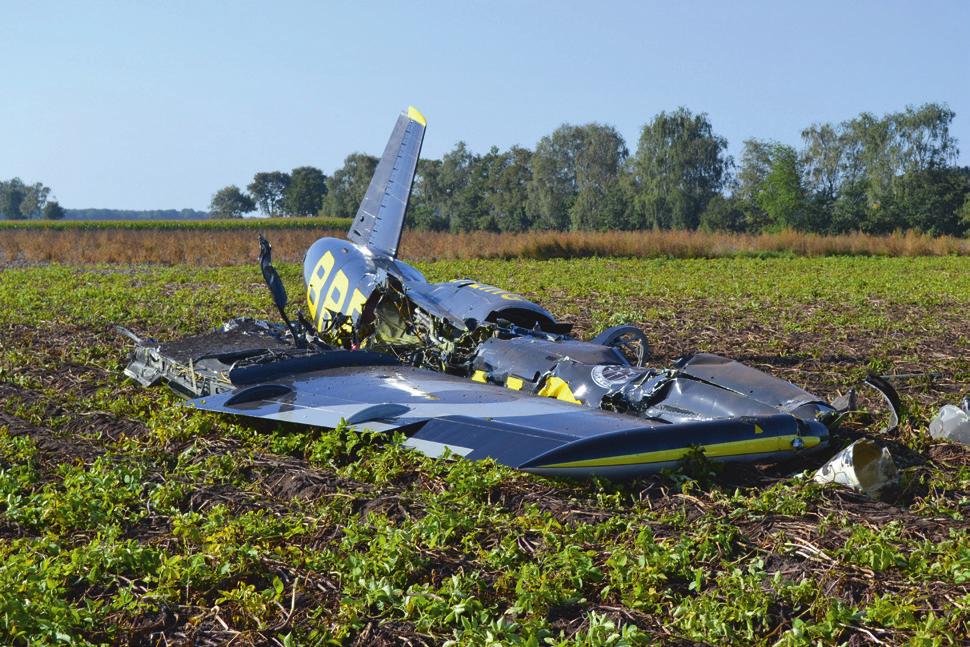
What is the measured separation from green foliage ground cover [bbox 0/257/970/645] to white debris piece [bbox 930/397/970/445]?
0.17 m

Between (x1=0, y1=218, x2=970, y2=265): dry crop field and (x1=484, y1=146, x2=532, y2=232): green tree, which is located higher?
(x1=484, y1=146, x2=532, y2=232): green tree

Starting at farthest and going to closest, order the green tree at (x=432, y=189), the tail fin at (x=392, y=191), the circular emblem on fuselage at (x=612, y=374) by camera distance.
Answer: the green tree at (x=432, y=189), the tail fin at (x=392, y=191), the circular emblem on fuselage at (x=612, y=374)

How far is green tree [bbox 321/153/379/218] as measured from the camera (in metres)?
106

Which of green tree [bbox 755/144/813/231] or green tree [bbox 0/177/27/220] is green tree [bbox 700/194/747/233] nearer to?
green tree [bbox 755/144/813/231]

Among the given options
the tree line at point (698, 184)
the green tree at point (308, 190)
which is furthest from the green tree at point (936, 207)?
the green tree at point (308, 190)

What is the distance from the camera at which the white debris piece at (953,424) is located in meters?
7.50

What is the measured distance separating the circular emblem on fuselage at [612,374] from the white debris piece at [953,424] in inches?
103

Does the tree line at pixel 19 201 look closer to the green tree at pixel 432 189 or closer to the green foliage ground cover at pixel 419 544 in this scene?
the green tree at pixel 432 189

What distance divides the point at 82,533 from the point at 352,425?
216 cm

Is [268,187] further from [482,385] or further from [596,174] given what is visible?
[482,385]

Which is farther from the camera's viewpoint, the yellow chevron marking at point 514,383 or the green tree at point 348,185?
the green tree at point 348,185

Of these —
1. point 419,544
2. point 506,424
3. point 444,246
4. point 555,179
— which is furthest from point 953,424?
point 555,179

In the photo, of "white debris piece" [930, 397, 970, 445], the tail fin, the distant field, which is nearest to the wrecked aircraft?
the tail fin

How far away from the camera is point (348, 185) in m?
112
